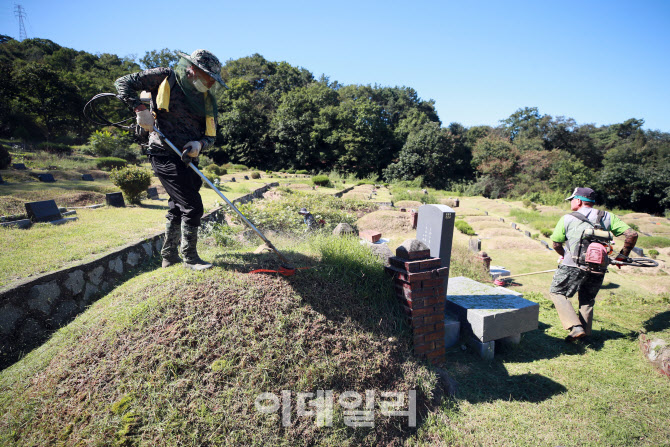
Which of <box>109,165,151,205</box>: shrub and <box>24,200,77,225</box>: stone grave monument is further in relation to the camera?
<box>109,165,151,205</box>: shrub

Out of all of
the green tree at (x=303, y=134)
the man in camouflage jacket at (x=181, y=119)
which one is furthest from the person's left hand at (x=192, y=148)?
the green tree at (x=303, y=134)

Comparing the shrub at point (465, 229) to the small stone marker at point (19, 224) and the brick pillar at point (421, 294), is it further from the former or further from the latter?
the small stone marker at point (19, 224)

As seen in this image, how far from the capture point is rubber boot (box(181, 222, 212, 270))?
3.13 m

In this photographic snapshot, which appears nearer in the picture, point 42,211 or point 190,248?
point 190,248

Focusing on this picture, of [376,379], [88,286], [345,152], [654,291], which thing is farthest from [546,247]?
[345,152]

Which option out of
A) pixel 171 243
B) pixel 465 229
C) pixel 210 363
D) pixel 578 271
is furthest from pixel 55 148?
pixel 578 271

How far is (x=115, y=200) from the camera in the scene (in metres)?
7.96

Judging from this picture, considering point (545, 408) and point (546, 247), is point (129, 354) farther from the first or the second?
point (546, 247)

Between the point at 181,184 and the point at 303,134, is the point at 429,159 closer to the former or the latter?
the point at 303,134

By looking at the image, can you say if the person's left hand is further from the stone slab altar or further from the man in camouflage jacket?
the stone slab altar

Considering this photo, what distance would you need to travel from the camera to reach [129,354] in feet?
7.83

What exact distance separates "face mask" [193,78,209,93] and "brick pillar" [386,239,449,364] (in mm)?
2563

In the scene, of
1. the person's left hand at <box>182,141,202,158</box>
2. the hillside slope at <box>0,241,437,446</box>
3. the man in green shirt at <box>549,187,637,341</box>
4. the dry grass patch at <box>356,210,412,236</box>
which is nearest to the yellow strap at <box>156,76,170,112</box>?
the person's left hand at <box>182,141,202,158</box>

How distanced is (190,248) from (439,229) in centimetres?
288
